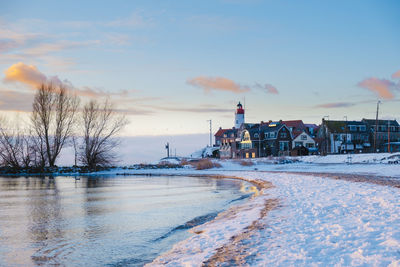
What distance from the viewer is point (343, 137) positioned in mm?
97250

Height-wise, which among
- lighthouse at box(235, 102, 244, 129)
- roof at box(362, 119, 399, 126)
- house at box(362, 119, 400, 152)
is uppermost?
lighthouse at box(235, 102, 244, 129)

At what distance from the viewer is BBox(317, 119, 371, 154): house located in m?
96.0

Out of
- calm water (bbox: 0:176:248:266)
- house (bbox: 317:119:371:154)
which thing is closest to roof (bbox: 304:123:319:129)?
house (bbox: 317:119:371:154)

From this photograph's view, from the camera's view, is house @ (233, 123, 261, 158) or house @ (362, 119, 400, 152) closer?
house @ (233, 123, 261, 158)

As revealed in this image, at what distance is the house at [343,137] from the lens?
96.0 meters

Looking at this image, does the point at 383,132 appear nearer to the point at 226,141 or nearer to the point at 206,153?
the point at 226,141

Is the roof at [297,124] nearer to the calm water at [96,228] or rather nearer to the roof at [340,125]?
the roof at [340,125]

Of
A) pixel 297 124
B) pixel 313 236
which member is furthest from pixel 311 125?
pixel 313 236

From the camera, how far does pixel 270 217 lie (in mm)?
12531

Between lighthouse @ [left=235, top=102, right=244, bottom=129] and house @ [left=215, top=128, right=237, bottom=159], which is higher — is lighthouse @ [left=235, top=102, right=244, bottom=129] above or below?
above

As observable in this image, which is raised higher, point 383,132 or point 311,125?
point 311,125

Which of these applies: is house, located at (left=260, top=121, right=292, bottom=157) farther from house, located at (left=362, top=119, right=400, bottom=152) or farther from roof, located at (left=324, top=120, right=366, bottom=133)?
house, located at (left=362, top=119, right=400, bottom=152)

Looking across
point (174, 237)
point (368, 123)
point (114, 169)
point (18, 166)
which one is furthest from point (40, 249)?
point (368, 123)

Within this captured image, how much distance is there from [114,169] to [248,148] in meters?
45.3
